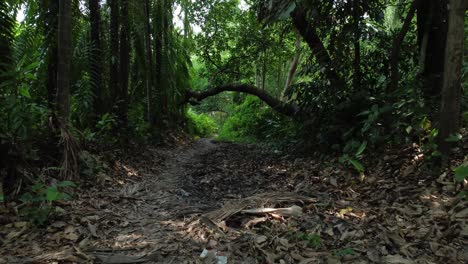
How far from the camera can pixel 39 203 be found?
129 inches

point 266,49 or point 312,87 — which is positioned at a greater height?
point 266,49

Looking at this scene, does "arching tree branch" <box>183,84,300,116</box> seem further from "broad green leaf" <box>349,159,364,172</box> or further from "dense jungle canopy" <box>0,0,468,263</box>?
"broad green leaf" <box>349,159,364,172</box>

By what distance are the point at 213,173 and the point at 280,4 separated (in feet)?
10.5

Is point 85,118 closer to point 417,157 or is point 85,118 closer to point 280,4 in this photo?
point 280,4

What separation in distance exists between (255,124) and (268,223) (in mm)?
10334

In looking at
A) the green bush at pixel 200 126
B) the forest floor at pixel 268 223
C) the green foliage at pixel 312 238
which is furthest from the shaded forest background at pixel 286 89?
the green bush at pixel 200 126

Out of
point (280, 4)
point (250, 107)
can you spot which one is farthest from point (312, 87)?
point (250, 107)

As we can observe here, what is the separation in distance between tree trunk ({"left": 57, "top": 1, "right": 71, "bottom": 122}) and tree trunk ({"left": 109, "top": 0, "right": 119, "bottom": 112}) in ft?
8.18

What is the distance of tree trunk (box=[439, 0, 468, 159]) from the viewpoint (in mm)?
3234

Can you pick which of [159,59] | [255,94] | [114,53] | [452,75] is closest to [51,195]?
[452,75]

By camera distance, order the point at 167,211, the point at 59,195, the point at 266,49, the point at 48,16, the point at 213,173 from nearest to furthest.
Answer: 1. the point at 59,195
2. the point at 167,211
3. the point at 48,16
4. the point at 213,173
5. the point at 266,49

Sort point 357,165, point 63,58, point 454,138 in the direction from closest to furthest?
point 454,138 < point 357,165 < point 63,58

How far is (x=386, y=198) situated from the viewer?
11.3ft

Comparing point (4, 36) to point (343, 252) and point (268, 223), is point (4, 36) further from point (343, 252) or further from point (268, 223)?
point (343, 252)
